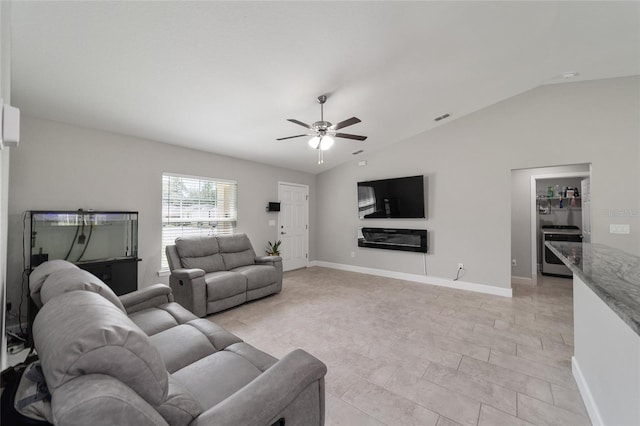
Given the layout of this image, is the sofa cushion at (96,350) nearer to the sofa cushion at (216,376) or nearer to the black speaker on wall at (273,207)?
the sofa cushion at (216,376)

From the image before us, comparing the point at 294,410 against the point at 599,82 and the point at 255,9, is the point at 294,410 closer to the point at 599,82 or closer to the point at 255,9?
the point at 255,9

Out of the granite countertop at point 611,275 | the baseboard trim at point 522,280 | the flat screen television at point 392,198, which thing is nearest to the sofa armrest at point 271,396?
the granite countertop at point 611,275

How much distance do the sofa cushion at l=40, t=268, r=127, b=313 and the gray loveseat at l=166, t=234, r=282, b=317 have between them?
157 cm

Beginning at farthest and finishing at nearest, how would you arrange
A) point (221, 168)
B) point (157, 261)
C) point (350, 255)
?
point (350, 255) → point (221, 168) → point (157, 261)

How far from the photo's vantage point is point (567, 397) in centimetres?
183

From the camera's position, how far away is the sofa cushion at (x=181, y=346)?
1530 millimetres

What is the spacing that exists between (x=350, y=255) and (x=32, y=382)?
17.9 feet

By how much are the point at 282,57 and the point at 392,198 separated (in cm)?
362

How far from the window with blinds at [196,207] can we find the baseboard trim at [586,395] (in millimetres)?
4774

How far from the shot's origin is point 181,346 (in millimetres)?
1661

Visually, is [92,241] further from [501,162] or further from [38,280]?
[501,162]

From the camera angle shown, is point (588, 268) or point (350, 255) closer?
point (588, 268)

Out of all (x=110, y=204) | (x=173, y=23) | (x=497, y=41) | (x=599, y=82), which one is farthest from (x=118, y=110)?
(x=599, y=82)

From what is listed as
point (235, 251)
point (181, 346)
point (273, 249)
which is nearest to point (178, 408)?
point (181, 346)
